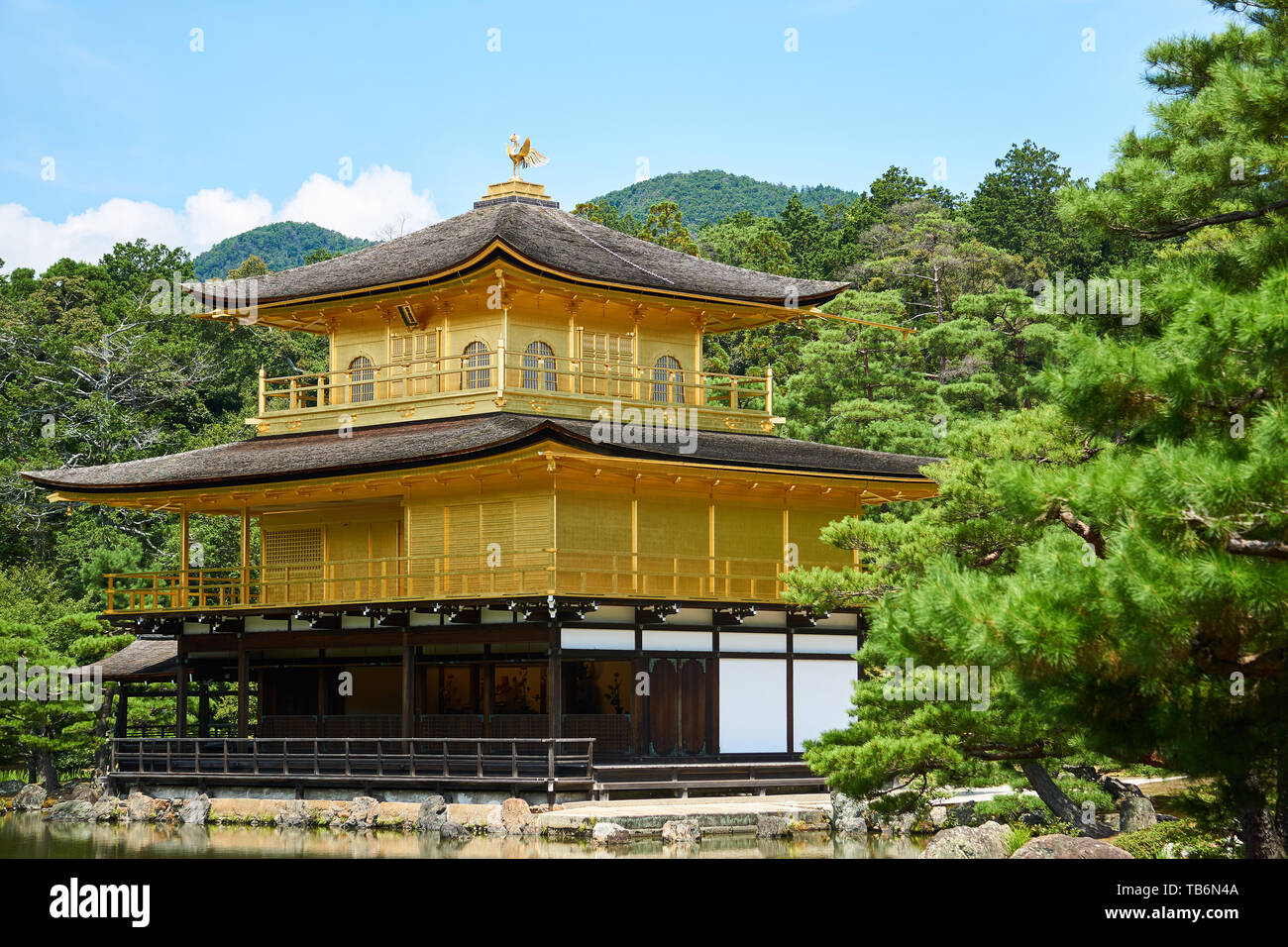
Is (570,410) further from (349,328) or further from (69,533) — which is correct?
(69,533)

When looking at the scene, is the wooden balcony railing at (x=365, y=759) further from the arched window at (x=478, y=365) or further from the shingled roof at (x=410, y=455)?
the arched window at (x=478, y=365)

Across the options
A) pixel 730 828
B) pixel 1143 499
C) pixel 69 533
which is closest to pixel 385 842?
pixel 730 828

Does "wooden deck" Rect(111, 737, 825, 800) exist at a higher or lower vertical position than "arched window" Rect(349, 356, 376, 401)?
lower

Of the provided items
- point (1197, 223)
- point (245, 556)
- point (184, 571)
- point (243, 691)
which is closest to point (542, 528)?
point (245, 556)

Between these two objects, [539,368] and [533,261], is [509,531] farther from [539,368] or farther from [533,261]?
[533,261]

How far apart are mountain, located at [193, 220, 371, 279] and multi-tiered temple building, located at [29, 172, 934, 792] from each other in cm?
9330

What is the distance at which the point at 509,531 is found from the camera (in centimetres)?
3156

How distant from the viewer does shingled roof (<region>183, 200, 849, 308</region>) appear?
34875mm

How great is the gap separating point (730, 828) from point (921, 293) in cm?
4178

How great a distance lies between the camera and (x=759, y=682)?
32.3 m

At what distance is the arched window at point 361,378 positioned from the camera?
3677 centimetres

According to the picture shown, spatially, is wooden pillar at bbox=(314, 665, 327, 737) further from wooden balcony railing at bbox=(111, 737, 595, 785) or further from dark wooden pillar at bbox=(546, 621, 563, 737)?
dark wooden pillar at bbox=(546, 621, 563, 737)

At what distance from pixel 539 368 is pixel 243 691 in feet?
30.2

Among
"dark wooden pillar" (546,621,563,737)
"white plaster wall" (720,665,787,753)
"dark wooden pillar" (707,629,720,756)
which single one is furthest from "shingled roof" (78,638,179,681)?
"white plaster wall" (720,665,787,753)
